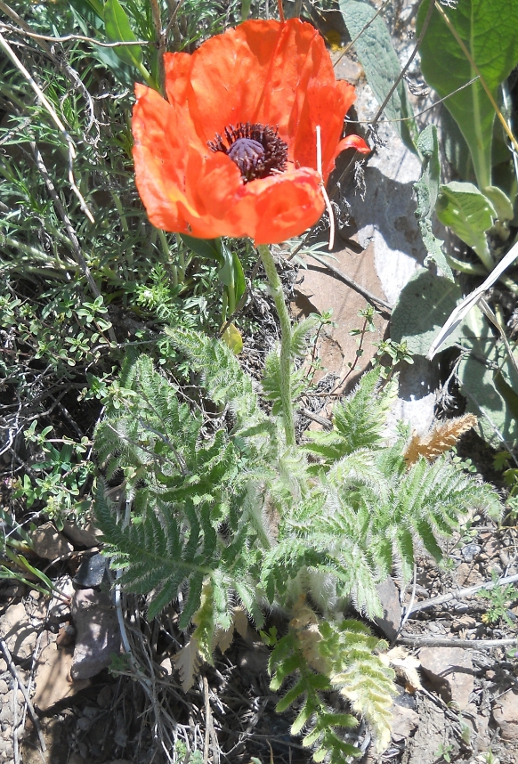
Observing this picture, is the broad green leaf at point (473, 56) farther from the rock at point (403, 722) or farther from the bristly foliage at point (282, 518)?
the rock at point (403, 722)

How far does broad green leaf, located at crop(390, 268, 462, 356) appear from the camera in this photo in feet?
9.59

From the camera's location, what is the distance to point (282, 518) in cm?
206

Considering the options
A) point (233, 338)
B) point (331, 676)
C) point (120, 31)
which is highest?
point (120, 31)

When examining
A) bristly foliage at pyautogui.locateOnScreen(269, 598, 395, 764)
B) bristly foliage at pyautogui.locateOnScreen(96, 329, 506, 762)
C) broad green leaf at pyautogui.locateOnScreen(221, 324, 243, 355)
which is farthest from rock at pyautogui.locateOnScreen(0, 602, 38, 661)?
broad green leaf at pyautogui.locateOnScreen(221, 324, 243, 355)

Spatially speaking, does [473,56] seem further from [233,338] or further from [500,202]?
[233,338]

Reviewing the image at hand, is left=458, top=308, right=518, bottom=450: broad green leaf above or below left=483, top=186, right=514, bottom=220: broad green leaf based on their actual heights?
below

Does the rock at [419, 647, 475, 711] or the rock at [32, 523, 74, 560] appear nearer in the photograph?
the rock at [419, 647, 475, 711]

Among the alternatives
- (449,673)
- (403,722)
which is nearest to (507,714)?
(449,673)

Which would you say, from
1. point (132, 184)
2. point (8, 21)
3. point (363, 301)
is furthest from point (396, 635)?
point (8, 21)

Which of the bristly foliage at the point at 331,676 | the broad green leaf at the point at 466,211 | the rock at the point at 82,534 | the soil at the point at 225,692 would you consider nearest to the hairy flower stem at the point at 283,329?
the bristly foliage at the point at 331,676

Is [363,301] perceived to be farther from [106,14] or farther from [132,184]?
[106,14]

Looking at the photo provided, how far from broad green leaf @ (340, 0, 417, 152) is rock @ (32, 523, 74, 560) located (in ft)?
7.24

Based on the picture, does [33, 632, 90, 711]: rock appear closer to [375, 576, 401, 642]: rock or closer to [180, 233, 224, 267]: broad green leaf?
[375, 576, 401, 642]: rock

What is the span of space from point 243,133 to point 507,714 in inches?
86.9
